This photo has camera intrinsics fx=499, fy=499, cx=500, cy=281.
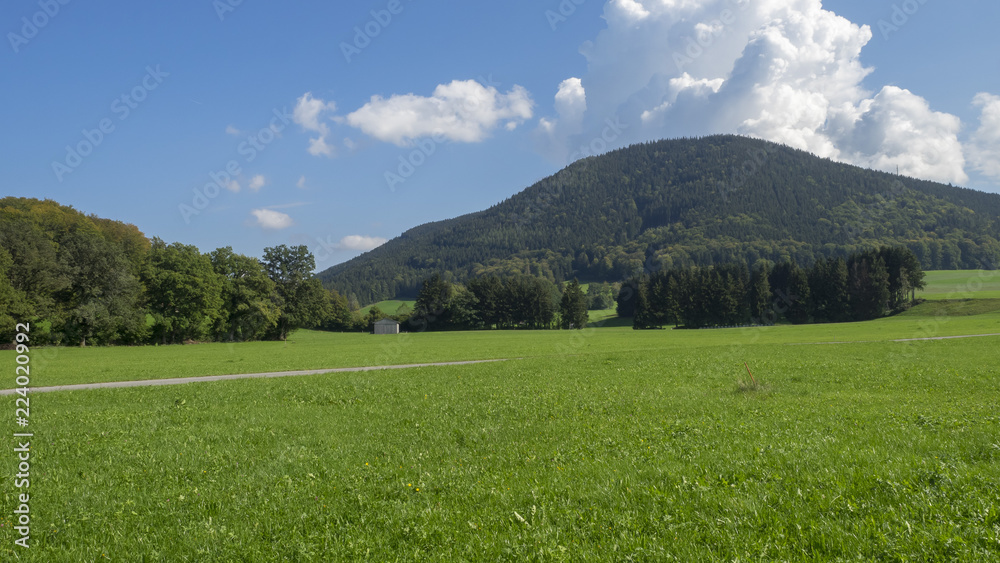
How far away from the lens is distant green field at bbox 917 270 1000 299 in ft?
346

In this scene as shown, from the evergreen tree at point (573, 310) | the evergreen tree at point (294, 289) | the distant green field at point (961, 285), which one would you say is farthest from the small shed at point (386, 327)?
the distant green field at point (961, 285)

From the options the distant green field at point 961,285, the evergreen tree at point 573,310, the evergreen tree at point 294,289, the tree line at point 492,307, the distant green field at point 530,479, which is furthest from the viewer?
the tree line at point 492,307

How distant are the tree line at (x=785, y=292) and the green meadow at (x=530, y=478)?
10843 cm

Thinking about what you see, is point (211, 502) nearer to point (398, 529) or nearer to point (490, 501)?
point (398, 529)

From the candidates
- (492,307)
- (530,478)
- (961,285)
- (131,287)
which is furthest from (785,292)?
(530,478)

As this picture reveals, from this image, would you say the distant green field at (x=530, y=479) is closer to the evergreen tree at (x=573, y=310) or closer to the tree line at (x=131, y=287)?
the tree line at (x=131, y=287)

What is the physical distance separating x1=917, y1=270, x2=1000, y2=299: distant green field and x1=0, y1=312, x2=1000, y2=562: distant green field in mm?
122064

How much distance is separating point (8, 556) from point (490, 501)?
228 inches

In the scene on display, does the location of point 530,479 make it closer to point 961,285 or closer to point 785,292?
point 785,292

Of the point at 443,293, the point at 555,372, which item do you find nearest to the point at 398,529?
the point at 555,372

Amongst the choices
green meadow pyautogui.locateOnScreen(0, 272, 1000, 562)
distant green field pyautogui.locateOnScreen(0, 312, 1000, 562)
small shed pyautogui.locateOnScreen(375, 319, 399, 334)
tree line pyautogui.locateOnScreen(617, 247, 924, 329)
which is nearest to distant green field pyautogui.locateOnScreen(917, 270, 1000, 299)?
tree line pyautogui.locateOnScreen(617, 247, 924, 329)

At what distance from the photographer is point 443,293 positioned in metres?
129

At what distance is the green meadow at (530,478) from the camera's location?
562cm

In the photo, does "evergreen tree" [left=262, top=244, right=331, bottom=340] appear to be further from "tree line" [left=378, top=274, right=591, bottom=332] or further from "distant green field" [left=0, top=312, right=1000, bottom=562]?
"distant green field" [left=0, top=312, right=1000, bottom=562]
